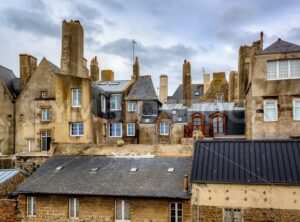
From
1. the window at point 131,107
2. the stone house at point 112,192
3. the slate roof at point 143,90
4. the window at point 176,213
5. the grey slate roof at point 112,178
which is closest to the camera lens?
the window at point 176,213

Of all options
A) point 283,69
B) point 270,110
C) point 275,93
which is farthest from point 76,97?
point 283,69

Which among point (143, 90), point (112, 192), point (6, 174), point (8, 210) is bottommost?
point (8, 210)

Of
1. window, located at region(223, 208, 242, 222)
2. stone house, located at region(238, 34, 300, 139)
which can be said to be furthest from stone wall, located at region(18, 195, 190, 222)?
stone house, located at region(238, 34, 300, 139)

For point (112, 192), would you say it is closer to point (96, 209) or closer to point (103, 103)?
point (96, 209)

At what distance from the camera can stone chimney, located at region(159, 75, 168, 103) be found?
49091 mm

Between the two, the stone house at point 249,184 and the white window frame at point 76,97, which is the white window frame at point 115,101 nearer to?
the white window frame at point 76,97

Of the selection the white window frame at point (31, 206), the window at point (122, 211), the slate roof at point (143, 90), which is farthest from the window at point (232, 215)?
the slate roof at point (143, 90)

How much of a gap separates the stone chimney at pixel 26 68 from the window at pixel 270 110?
23.9 metres

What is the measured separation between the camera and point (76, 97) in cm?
3097

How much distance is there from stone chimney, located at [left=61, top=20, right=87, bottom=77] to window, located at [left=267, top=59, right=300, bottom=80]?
16.7 metres

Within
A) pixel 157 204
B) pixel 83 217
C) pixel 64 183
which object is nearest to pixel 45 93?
pixel 64 183

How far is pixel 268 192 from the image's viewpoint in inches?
665

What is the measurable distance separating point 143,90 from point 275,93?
50.8 ft

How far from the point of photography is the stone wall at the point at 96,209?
1867cm
